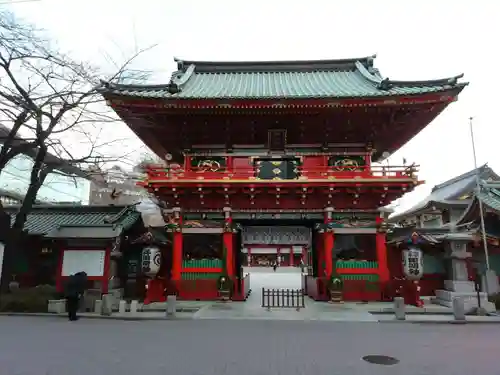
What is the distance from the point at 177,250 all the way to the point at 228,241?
249cm

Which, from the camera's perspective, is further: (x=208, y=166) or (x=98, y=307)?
(x=208, y=166)

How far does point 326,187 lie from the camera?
634 inches

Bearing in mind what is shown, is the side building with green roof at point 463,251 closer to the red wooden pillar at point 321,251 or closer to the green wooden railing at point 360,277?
the green wooden railing at point 360,277

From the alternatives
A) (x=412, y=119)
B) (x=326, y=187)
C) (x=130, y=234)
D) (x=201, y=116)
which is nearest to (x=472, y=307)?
(x=326, y=187)

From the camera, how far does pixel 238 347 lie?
26.9 feet

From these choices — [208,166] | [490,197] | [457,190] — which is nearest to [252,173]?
[208,166]

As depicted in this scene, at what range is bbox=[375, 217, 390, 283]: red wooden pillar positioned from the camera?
16.2 meters

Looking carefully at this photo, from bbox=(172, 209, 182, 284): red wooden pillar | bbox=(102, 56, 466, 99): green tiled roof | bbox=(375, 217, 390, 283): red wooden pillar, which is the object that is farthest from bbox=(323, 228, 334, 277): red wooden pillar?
bbox=(172, 209, 182, 284): red wooden pillar

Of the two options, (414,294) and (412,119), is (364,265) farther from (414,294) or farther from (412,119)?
(412,119)

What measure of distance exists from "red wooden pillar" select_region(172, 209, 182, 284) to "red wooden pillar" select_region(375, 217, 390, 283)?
9.45m

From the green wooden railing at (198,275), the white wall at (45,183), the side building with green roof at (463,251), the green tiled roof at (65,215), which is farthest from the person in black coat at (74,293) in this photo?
the white wall at (45,183)

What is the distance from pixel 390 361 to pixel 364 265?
9622mm

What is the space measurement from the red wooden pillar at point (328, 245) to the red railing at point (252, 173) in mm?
1863

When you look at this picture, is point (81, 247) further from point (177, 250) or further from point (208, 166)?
point (208, 166)
